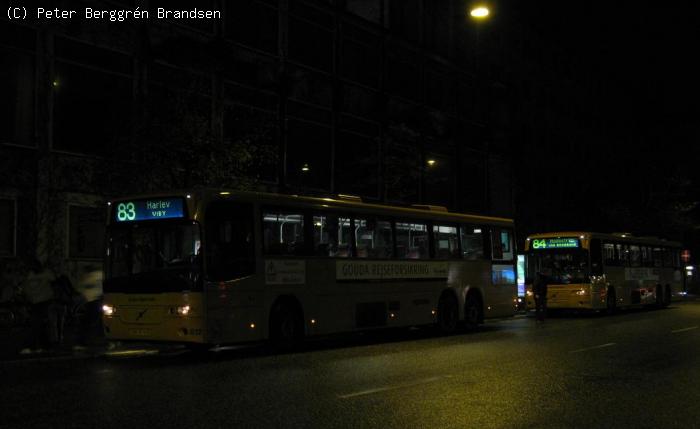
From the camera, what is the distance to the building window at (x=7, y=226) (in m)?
21.2

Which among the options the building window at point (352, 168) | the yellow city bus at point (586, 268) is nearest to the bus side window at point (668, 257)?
the yellow city bus at point (586, 268)

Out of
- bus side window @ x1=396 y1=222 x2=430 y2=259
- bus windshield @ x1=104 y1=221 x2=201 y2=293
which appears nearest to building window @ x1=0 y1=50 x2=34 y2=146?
bus windshield @ x1=104 y1=221 x2=201 y2=293

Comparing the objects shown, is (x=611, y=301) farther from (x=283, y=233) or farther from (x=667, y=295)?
(x=283, y=233)

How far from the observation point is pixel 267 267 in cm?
1507

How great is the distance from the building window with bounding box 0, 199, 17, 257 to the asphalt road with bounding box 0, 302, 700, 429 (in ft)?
24.0

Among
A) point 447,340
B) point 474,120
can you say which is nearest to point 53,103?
point 447,340

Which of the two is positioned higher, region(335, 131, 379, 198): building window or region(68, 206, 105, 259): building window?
region(335, 131, 379, 198): building window

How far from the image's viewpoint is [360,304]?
1755 centimetres

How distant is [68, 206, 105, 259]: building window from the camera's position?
75.3 feet

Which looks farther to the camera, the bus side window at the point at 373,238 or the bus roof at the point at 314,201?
the bus side window at the point at 373,238

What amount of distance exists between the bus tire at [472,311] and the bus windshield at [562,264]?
7.41 metres

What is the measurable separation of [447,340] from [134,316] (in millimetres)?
7410

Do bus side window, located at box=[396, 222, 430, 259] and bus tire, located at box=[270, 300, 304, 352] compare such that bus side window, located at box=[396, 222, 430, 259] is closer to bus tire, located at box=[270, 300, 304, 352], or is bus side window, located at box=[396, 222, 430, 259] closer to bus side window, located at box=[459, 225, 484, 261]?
bus side window, located at box=[459, 225, 484, 261]

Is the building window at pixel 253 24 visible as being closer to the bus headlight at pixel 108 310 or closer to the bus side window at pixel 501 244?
the bus side window at pixel 501 244
